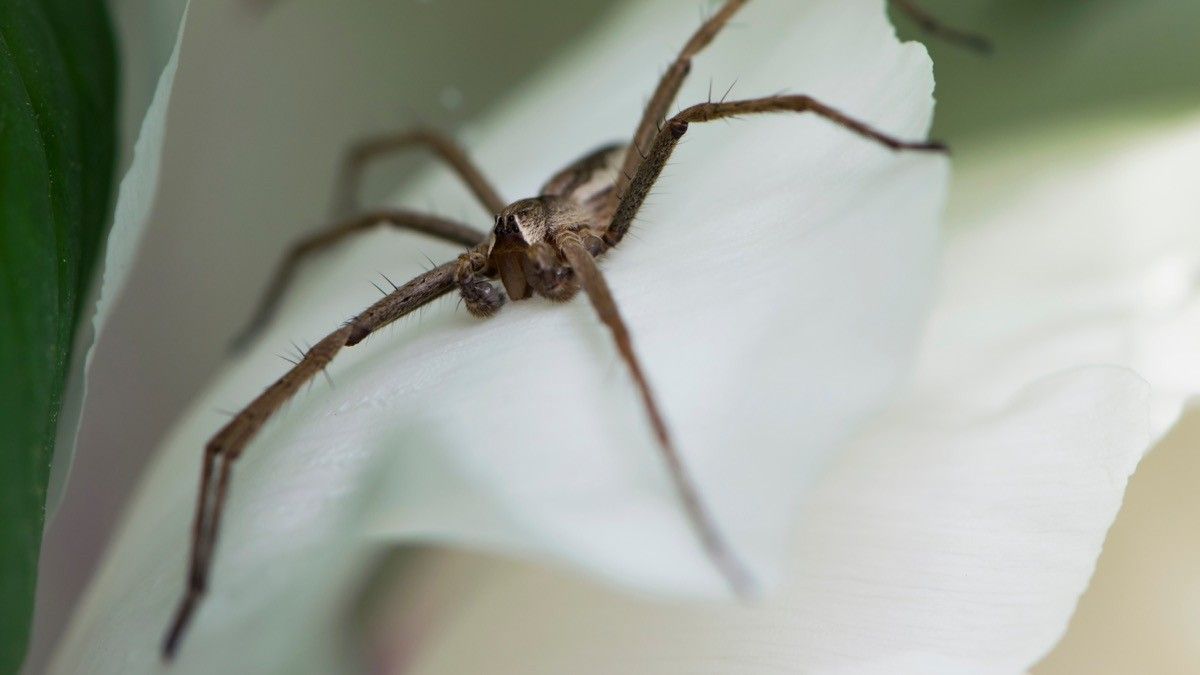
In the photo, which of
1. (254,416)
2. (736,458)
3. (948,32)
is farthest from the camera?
(948,32)

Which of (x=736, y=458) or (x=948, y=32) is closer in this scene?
(x=736, y=458)

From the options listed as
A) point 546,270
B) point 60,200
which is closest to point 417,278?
point 546,270

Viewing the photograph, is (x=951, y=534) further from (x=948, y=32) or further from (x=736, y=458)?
(x=948, y=32)

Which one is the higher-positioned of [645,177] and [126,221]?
[126,221]

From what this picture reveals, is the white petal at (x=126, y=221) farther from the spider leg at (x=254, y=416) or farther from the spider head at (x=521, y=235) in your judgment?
the spider head at (x=521, y=235)

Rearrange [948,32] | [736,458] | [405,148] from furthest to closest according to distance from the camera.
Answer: [405,148] < [948,32] < [736,458]

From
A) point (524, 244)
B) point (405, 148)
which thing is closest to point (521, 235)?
point (524, 244)
